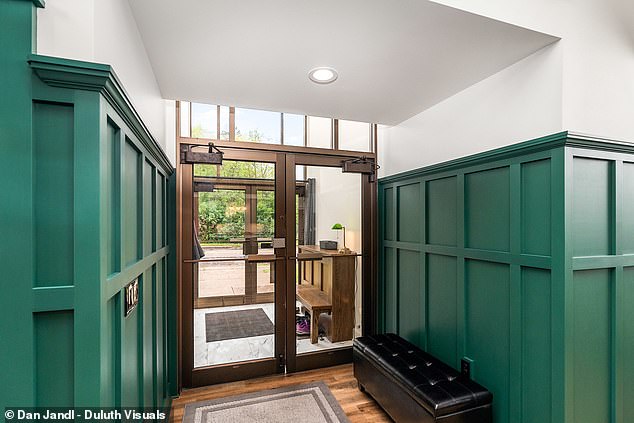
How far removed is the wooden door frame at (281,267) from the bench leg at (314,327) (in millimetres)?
144

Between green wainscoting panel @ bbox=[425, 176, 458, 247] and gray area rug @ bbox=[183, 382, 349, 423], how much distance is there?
1.54 m

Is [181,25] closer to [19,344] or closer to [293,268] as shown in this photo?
[19,344]

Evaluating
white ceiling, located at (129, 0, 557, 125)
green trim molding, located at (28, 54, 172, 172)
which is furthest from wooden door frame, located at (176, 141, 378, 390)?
green trim molding, located at (28, 54, 172, 172)

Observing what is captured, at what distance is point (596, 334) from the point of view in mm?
1759

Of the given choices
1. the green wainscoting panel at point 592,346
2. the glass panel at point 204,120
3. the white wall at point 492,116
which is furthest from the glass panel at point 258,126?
the green wainscoting panel at point 592,346

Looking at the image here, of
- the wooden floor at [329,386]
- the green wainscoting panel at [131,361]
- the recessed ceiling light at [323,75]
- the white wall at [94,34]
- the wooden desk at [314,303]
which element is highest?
the recessed ceiling light at [323,75]

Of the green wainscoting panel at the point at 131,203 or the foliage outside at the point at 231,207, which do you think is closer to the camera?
the green wainscoting panel at the point at 131,203

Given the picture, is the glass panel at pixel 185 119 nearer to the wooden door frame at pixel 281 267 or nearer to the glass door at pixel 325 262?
the wooden door frame at pixel 281 267

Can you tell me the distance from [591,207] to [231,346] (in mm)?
2878

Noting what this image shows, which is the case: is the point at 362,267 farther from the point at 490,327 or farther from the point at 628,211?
the point at 628,211

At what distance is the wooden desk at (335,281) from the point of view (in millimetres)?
3223

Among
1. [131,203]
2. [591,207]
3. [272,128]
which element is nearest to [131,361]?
[131,203]

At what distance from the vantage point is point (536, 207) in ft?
5.92

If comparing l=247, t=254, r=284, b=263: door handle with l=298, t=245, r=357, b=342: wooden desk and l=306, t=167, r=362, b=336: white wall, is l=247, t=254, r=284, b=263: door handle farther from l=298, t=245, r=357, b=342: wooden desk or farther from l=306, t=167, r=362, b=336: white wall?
l=306, t=167, r=362, b=336: white wall
